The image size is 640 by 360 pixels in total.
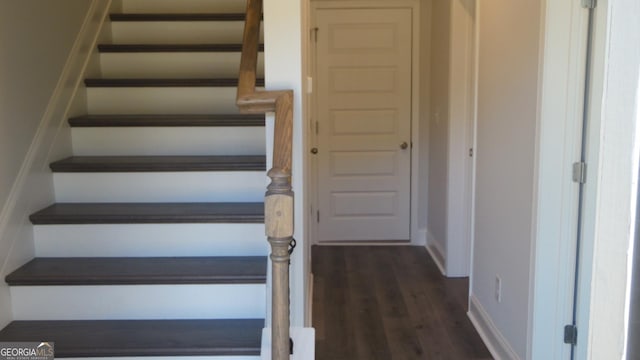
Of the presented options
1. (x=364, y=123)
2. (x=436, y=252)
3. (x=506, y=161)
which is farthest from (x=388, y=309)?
(x=364, y=123)

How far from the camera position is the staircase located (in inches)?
90.4

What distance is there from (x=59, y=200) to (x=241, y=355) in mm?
1298

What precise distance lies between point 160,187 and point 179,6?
5.39 feet

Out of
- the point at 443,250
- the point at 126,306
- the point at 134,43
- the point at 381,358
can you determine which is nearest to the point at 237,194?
the point at 126,306

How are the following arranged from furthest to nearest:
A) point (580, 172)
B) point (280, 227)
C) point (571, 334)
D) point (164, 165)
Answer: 1. point (164, 165)
2. point (571, 334)
3. point (580, 172)
4. point (280, 227)

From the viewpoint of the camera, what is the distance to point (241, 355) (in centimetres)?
215

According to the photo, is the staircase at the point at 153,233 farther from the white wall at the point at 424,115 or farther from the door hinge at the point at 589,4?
the white wall at the point at 424,115

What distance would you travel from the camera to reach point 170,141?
10.2ft

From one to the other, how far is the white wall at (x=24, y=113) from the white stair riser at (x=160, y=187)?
0.38ft

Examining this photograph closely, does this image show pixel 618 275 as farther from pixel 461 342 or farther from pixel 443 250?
pixel 443 250

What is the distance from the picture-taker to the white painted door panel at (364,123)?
Answer: 5.04 metres

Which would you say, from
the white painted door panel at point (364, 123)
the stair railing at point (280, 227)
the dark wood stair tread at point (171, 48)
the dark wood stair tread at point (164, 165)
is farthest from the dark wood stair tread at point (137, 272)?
the white painted door panel at point (364, 123)

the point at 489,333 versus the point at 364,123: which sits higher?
the point at 364,123

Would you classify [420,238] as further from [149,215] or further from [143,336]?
[143,336]
